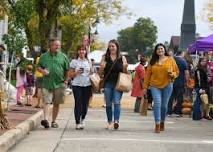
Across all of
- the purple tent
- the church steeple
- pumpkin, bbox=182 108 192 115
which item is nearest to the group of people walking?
pumpkin, bbox=182 108 192 115

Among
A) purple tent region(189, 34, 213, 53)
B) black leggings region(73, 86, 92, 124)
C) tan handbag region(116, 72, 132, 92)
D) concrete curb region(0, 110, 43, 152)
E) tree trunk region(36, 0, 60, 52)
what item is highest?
tree trunk region(36, 0, 60, 52)

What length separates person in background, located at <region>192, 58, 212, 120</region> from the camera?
16.9 metres

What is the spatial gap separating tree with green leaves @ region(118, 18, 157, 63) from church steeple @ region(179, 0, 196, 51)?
10088 centimetres

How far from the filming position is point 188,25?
44812mm

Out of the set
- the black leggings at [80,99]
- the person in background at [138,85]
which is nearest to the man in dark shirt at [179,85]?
the person in background at [138,85]

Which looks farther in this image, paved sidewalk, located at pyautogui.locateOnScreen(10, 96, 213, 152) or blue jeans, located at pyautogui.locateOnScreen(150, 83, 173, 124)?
blue jeans, located at pyautogui.locateOnScreen(150, 83, 173, 124)

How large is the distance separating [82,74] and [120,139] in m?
2.26

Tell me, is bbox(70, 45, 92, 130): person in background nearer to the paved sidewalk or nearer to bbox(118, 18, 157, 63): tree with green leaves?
the paved sidewalk

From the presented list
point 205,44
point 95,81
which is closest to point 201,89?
point 205,44

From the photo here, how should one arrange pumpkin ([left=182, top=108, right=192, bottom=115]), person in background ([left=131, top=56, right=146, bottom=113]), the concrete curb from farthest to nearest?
person in background ([left=131, top=56, right=146, bottom=113]) → pumpkin ([left=182, top=108, right=192, bottom=115]) → the concrete curb

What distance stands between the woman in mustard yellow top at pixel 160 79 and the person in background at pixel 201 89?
4026 millimetres

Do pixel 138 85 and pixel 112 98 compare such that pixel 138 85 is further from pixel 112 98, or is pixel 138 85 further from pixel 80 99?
pixel 80 99

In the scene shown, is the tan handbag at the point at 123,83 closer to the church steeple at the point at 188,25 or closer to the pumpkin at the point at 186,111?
the pumpkin at the point at 186,111

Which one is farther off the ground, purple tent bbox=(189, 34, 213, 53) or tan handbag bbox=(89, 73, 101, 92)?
purple tent bbox=(189, 34, 213, 53)
